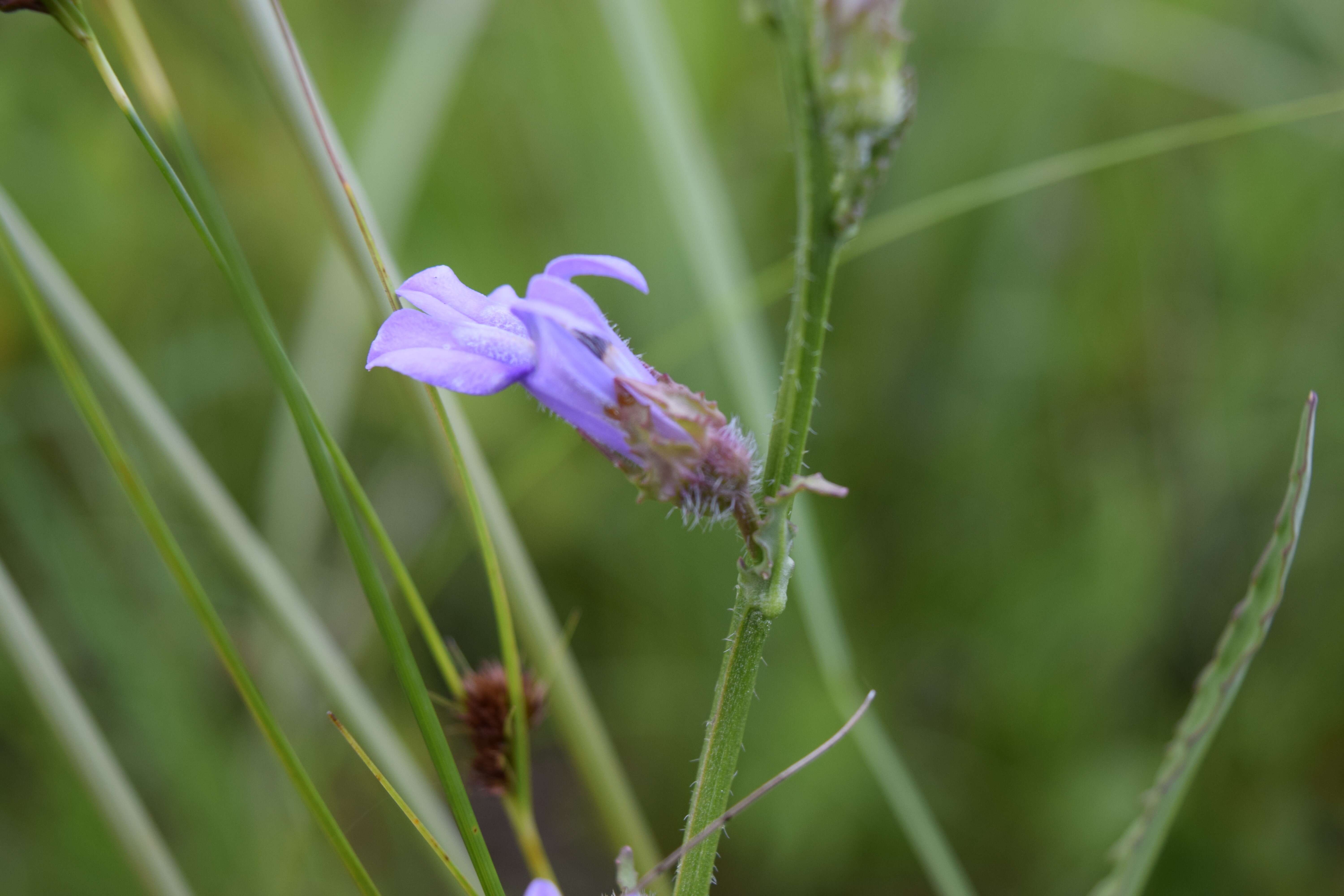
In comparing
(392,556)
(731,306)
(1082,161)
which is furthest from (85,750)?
(1082,161)

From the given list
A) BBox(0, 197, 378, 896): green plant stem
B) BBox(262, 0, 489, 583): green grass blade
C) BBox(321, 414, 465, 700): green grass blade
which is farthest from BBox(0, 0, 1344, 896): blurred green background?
BBox(0, 197, 378, 896): green plant stem

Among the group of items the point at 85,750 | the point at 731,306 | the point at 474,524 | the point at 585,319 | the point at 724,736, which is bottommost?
the point at 85,750

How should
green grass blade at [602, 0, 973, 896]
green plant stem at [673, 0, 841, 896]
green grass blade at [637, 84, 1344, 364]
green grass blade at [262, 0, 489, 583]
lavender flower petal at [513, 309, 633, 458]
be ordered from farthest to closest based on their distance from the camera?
green grass blade at [262, 0, 489, 583]
green grass blade at [602, 0, 973, 896]
green grass blade at [637, 84, 1344, 364]
lavender flower petal at [513, 309, 633, 458]
green plant stem at [673, 0, 841, 896]

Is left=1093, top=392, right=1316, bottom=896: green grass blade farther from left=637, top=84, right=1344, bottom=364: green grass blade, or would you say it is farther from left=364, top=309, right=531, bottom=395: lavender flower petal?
left=364, top=309, right=531, bottom=395: lavender flower petal

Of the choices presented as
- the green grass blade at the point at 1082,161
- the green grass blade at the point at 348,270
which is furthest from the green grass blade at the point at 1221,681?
the green grass blade at the point at 348,270

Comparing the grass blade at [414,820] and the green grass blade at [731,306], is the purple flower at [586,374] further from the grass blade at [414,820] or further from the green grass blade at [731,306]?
the green grass blade at [731,306]

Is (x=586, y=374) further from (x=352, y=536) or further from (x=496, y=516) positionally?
(x=496, y=516)

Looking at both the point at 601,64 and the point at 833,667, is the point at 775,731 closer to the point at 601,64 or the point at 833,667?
the point at 833,667
